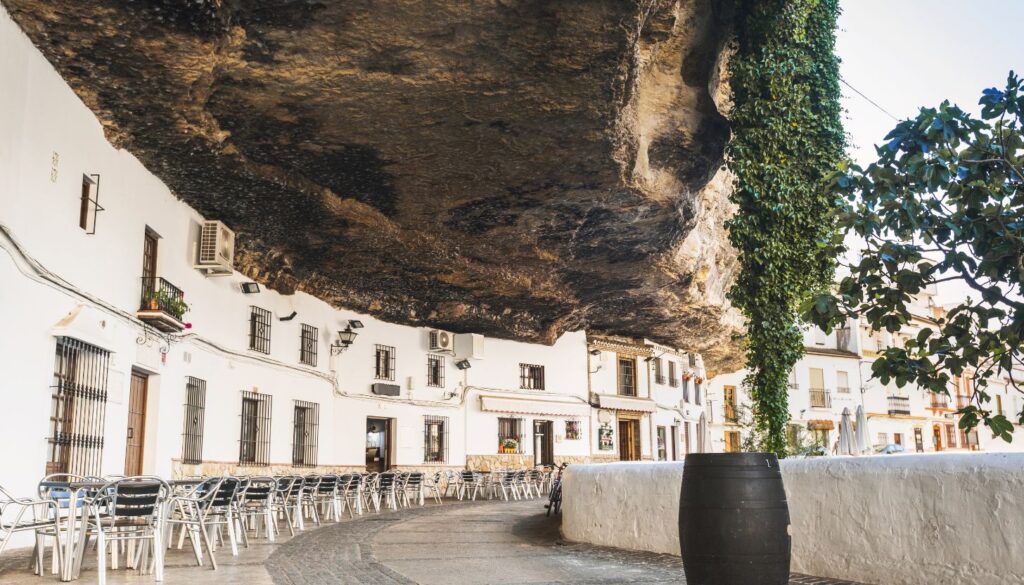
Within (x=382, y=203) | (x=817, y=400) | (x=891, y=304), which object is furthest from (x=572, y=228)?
(x=817, y=400)

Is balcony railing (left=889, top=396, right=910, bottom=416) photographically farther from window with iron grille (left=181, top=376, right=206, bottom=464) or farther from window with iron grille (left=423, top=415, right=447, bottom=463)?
window with iron grille (left=181, top=376, right=206, bottom=464)

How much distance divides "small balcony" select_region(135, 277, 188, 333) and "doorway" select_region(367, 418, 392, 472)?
27.5ft

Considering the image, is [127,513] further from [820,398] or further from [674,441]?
[820,398]

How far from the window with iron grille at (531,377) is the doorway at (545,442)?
970 mm

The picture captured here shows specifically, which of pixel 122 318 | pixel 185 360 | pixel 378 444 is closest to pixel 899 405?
pixel 378 444

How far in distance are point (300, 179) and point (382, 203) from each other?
1.51 metres

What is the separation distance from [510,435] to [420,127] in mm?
13437

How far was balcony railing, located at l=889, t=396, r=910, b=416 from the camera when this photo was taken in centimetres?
3969

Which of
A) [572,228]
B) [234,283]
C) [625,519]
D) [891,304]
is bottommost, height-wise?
[625,519]

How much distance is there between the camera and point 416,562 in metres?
8.25

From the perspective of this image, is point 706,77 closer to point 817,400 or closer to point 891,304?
point 891,304

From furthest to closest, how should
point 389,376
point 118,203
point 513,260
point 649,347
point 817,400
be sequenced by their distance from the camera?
point 817,400, point 649,347, point 389,376, point 513,260, point 118,203

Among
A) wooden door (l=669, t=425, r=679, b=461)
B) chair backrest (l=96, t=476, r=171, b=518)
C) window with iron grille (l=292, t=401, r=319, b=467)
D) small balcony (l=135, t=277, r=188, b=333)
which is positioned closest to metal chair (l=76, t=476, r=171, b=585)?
chair backrest (l=96, t=476, r=171, b=518)

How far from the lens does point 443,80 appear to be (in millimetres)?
9516
